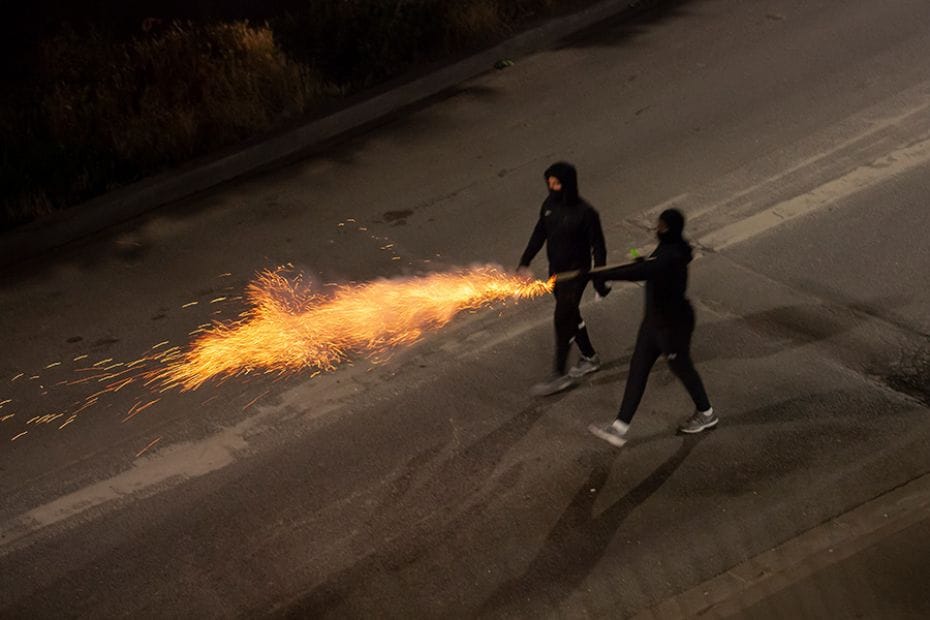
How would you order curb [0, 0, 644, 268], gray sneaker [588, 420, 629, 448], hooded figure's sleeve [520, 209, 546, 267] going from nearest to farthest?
gray sneaker [588, 420, 629, 448]
hooded figure's sleeve [520, 209, 546, 267]
curb [0, 0, 644, 268]

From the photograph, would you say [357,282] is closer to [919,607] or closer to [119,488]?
[119,488]

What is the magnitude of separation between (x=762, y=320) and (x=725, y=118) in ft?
12.2

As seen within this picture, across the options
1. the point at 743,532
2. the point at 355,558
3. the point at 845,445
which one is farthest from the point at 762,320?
the point at 355,558

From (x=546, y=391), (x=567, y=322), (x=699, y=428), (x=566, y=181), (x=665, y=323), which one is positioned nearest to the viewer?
(x=665, y=323)

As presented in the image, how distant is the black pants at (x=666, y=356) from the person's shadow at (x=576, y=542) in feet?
0.98

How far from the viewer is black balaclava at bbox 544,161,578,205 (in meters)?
7.53

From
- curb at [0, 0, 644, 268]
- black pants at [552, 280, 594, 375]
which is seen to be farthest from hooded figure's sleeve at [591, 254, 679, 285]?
curb at [0, 0, 644, 268]

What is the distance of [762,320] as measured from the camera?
8.54 metres

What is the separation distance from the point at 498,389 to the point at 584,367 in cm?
63

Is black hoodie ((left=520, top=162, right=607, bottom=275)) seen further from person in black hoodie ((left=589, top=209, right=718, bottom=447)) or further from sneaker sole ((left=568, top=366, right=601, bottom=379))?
sneaker sole ((left=568, top=366, right=601, bottom=379))

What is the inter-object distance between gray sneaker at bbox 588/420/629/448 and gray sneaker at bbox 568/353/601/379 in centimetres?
63

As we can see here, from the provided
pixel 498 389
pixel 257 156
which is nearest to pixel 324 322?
pixel 498 389

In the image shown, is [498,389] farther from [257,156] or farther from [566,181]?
[257,156]

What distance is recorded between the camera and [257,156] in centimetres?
1229
